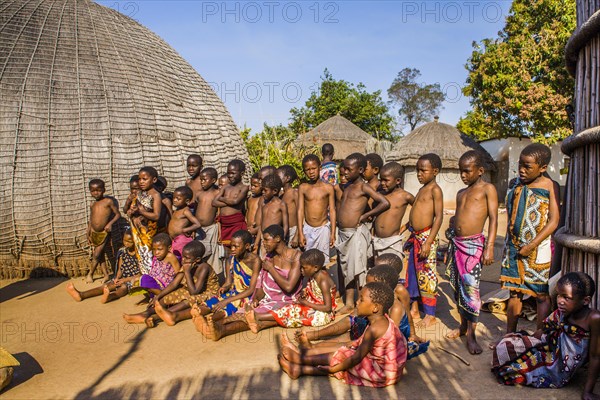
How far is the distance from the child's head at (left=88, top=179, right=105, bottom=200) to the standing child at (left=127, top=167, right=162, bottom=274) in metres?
0.72

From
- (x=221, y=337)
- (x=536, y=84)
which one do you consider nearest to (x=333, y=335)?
(x=221, y=337)

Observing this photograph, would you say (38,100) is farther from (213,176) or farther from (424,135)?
(424,135)

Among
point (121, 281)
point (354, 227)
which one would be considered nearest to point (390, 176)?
point (354, 227)

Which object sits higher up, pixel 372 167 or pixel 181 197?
pixel 372 167

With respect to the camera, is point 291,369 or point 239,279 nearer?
point 291,369

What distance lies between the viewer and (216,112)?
8.21 meters

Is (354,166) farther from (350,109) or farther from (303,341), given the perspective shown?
(350,109)

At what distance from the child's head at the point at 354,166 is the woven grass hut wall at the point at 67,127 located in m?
3.25

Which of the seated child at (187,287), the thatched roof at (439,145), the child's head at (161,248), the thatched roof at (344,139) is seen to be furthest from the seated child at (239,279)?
the thatched roof at (344,139)

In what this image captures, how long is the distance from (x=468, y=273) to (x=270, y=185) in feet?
7.92

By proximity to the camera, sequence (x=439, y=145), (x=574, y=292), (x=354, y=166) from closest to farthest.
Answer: (x=574, y=292) < (x=354, y=166) < (x=439, y=145)

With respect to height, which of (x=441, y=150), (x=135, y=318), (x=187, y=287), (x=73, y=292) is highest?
(x=441, y=150)

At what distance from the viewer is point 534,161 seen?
367 centimetres

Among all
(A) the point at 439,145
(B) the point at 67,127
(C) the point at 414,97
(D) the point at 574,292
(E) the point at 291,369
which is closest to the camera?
(D) the point at 574,292
